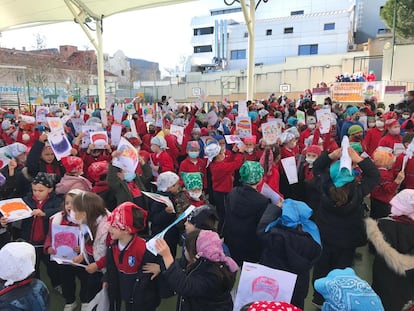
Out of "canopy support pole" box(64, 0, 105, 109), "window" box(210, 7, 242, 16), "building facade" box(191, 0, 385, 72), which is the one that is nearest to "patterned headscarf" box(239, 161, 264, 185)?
"canopy support pole" box(64, 0, 105, 109)

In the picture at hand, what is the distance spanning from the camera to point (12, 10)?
17.1m

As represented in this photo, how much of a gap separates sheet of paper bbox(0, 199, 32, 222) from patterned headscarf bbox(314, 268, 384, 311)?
108 inches

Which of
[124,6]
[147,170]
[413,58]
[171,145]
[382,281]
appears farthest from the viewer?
[413,58]

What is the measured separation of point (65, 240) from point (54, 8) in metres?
17.1

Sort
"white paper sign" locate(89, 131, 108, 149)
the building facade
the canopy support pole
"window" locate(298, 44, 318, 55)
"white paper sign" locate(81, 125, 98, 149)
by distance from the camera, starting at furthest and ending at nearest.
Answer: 1. "window" locate(298, 44, 318, 55)
2. the building facade
3. the canopy support pole
4. "white paper sign" locate(81, 125, 98, 149)
5. "white paper sign" locate(89, 131, 108, 149)

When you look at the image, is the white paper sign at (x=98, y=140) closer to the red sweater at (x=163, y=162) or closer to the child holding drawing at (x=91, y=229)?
the red sweater at (x=163, y=162)

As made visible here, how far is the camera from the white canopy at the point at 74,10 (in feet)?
51.5

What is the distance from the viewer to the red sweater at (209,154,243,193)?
4922 millimetres

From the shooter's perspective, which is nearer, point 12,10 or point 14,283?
point 14,283

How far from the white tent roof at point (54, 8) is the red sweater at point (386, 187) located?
1330cm

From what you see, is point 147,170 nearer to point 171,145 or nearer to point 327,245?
point 171,145

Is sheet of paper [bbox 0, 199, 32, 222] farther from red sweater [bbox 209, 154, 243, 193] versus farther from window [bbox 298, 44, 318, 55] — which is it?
window [bbox 298, 44, 318, 55]

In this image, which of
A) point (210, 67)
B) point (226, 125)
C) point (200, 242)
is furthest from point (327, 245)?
point (210, 67)

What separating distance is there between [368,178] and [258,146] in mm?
2787
